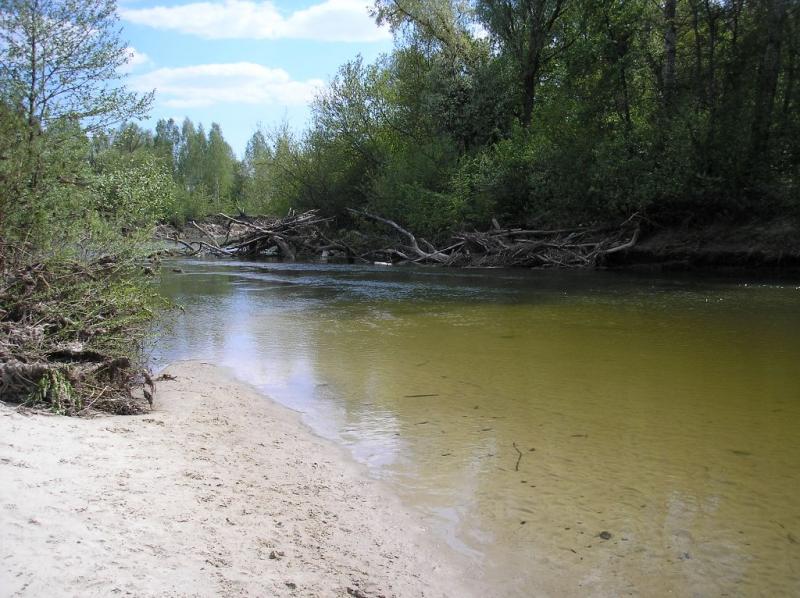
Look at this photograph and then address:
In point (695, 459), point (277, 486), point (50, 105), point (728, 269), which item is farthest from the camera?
point (728, 269)

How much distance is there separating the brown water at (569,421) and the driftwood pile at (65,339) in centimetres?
147

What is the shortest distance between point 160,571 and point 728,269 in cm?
2100

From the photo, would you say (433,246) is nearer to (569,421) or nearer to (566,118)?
(566,118)

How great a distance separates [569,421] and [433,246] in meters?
23.8

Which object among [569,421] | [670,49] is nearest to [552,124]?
[670,49]

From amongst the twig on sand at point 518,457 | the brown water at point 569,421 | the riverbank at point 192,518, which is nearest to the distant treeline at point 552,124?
the brown water at point 569,421

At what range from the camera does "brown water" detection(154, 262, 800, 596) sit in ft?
11.1

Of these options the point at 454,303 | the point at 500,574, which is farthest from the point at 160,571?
the point at 454,303

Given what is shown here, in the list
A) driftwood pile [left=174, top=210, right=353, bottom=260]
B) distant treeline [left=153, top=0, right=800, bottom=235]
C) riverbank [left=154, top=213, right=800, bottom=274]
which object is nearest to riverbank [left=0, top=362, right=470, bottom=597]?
riverbank [left=154, top=213, right=800, bottom=274]

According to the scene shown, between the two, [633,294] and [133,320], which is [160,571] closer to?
[133,320]

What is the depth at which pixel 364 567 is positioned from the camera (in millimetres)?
3107

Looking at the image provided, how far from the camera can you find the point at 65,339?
19.4ft

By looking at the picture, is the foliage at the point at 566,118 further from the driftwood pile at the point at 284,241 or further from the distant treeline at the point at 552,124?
the driftwood pile at the point at 284,241

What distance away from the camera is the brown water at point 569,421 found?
11.1ft
